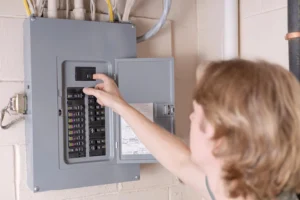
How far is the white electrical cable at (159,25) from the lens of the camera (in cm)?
117

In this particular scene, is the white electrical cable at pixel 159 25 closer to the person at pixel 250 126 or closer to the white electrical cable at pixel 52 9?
the white electrical cable at pixel 52 9

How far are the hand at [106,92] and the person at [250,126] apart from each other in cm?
32

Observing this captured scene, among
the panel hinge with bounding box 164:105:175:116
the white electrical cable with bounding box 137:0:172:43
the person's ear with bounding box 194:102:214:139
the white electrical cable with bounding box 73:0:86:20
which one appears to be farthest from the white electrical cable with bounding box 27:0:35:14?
the person's ear with bounding box 194:102:214:139

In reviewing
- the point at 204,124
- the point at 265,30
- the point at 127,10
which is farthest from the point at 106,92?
the point at 265,30

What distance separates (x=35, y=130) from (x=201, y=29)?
70 cm

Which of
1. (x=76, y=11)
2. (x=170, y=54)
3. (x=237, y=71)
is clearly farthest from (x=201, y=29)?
(x=237, y=71)

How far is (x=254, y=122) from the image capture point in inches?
26.6

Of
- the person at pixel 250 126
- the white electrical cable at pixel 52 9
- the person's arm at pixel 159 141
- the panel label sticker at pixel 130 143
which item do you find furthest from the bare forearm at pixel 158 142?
the white electrical cable at pixel 52 9

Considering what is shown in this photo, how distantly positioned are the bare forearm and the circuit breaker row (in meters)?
0.13

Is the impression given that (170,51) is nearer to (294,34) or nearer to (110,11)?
(110,11)

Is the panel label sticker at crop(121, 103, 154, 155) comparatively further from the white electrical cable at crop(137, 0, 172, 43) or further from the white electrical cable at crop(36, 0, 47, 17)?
the white electrical cable at crop(36, 0, 47, 17)

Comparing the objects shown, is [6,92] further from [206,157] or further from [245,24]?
[245,24]

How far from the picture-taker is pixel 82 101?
1092 mm

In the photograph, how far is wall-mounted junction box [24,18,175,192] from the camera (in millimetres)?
1031
